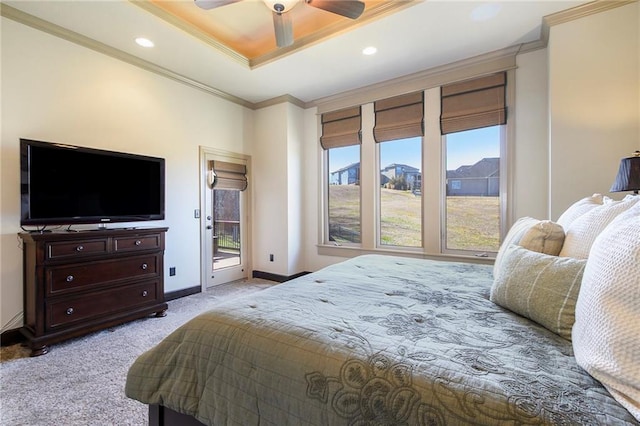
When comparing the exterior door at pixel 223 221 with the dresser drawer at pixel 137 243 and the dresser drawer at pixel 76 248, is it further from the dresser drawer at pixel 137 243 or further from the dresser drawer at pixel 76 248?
the dresser drawer at pixel 76 248

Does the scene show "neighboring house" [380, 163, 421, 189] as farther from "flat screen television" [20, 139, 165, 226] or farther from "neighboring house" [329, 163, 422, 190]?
"flat screen television" [20, 139, 165, 226]

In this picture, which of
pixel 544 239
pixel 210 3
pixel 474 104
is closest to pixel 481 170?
pixel 474 104

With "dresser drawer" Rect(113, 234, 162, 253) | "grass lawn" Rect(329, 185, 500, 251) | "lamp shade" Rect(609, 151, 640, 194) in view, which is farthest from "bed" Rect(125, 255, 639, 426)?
"grass lawn" Rect(329, 185, 500, 251)

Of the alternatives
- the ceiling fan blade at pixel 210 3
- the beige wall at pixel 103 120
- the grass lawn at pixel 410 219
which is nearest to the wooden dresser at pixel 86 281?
the beige wall at pixel 103 120

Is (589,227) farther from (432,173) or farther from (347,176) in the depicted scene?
(347,176)

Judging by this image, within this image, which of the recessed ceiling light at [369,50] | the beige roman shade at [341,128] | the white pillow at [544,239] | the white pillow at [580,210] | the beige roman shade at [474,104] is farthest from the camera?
the beige roman shade at [341,128]

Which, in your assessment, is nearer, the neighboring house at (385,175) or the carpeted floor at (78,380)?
the carpeted floor at (78,380)

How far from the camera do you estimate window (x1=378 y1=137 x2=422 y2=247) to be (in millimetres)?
3729

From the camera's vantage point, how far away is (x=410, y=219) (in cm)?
379

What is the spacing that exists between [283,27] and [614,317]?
2696 mm

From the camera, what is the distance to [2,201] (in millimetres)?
2346

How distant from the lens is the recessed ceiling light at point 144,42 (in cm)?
285

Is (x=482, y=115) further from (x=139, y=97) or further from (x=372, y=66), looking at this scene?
(x=139, y=97)

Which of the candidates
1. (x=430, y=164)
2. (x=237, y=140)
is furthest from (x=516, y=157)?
(x=237, y=140)
